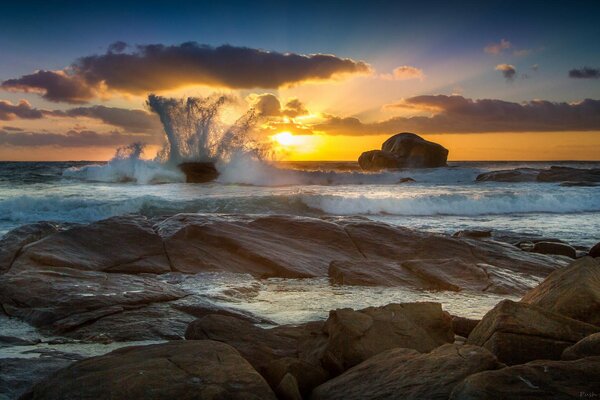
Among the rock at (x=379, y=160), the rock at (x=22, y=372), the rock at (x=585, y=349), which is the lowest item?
the rock at (x=22, y=372)

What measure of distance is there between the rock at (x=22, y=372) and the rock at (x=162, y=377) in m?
0.34

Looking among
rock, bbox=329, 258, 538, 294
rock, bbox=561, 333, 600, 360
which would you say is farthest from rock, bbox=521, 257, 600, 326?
rock, bbox=329, 258, 538, 294

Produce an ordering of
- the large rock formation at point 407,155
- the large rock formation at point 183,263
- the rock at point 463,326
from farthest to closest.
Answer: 1. the large rock formation at point 407,155
2. the large rock formation at point 183,263
3. the rock at point 463,326

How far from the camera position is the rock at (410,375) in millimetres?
2631

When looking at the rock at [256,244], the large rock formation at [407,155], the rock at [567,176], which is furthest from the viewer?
the large rock formation at [407,155]

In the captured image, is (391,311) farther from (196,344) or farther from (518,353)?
(196,344)

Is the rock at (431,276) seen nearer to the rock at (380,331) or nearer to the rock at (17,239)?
the rock at (380,331)

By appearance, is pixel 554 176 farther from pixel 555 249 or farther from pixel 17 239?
pixel 17 239

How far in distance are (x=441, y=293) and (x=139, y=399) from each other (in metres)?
4.59

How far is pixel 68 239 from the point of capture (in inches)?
283

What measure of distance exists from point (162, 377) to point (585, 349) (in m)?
2.24

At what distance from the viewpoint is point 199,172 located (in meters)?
33.4

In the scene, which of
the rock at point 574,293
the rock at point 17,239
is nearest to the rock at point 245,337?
the rock at point 574,293

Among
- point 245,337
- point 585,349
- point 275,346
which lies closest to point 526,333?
point 585,349
